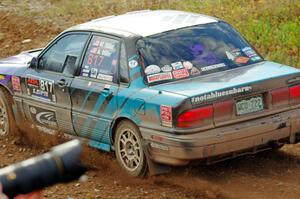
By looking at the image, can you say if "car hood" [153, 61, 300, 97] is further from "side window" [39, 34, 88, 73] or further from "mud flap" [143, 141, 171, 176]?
"side window" [39, 34, 88, 73]

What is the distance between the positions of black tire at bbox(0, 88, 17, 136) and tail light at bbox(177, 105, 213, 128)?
3.31m

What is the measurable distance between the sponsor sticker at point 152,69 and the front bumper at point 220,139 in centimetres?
59

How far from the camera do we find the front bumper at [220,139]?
720 centimetres

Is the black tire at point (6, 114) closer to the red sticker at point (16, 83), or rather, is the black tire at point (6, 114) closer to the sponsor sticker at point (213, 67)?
the red sticker at point (16, 83)

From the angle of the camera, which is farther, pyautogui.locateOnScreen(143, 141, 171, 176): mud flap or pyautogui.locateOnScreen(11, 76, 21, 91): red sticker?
pyautogui.locateOnScreen(11, 76, 21, 91): red sticker

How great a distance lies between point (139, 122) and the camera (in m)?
7.64

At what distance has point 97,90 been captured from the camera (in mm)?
8328

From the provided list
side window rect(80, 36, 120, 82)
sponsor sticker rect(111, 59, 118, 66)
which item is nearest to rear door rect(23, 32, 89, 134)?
side window rect(80, 36, 120, 82)

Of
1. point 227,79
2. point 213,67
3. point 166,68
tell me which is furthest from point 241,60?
point 166,68

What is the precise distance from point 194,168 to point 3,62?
123 inches

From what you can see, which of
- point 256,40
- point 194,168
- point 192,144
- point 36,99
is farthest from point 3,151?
point 256,40

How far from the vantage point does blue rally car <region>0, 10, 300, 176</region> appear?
7277mm

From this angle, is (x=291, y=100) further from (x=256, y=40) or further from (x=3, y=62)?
(x=256, y=40)

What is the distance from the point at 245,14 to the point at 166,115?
26.5 ft
